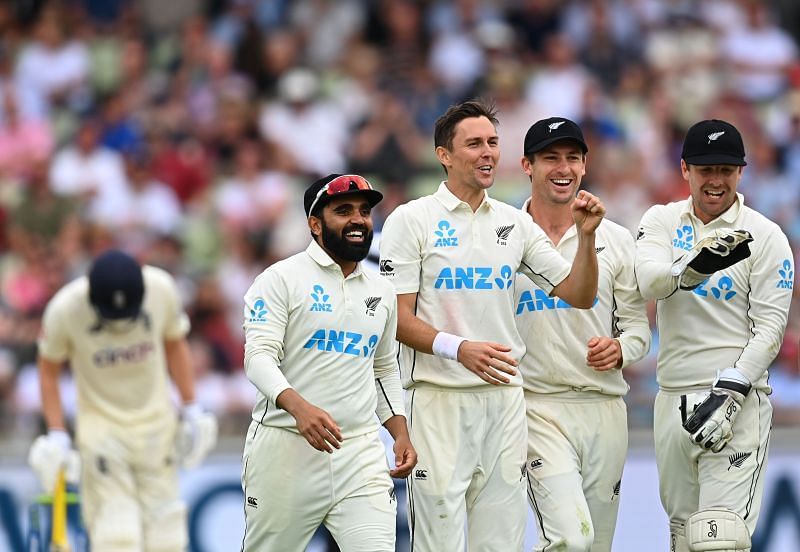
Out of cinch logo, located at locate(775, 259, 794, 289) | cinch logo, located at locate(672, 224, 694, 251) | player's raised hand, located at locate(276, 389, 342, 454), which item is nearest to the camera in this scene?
player's raised hand, located at locate(276, 389, 342, 454)

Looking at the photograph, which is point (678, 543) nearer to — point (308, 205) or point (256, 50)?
point (308, 205)

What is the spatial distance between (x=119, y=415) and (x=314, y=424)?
3208mm

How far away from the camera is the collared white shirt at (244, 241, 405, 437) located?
7301 mm

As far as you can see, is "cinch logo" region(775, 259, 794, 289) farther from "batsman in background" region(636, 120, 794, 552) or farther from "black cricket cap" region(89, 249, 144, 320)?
"black cricket cap" region(89, 249, 144, 320)

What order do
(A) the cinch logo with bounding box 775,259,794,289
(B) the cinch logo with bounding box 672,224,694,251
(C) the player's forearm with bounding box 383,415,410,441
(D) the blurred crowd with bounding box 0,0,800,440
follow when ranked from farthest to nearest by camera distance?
(D) the blurred crowd with bounding box 0,0,800,440, (B) the cinch logo with bounding box 672,224,694,251, (A) the cinch logo with bounding box 775,259,794,289, (C) the player's forearm with bounding box 383,415,410,441

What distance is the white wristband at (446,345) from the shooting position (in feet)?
24.6

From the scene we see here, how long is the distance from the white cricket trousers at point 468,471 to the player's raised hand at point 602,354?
46 cm

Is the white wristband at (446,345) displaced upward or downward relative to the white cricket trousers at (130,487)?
upward

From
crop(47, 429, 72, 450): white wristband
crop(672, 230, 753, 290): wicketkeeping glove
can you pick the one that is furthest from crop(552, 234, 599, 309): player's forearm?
crop(47, 429, 72, 450): white wristband

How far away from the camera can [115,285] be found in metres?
9.39

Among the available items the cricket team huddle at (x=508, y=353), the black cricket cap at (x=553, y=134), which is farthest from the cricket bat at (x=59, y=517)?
the black cricket cap at (x=553, y=134)

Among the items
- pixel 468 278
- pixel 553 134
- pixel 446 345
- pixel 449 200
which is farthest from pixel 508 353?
pixel 553 134

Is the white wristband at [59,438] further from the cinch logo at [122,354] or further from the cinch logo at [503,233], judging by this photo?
the cinch logo at [503,233]

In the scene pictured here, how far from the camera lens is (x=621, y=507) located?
33.8 feet
